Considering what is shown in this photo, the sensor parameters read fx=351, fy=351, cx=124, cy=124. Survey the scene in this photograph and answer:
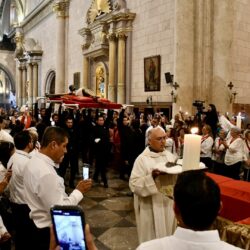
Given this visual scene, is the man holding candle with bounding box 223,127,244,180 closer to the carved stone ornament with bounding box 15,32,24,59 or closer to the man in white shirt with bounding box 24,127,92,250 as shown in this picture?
the man in white shirt with bounding box 24,127,92,250

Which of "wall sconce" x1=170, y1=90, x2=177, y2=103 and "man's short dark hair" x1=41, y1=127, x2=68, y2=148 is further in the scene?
"wall sconce" x1=170, y1=90, x2=177, y2=103

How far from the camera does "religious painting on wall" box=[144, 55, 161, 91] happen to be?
1275 cm

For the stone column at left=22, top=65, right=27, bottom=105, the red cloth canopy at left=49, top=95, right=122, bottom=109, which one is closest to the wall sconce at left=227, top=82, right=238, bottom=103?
the red cloth canopy at left=49, top=95, right=122, bottom=109

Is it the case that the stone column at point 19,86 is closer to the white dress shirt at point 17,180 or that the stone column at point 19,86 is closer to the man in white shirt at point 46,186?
the white dress shirt at point 17,180

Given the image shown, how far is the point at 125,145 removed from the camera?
8.14 meters

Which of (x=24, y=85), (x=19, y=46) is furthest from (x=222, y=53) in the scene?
(x=19, y=46)

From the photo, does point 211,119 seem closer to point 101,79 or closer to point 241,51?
point 241,51

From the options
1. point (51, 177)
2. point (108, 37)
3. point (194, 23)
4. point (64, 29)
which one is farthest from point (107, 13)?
point (51, 177)

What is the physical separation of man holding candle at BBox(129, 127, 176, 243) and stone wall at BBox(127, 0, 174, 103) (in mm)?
8603

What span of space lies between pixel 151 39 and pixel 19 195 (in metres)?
10.7

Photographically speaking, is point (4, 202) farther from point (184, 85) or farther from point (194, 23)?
point (194, 23)

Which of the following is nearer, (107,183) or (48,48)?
(107,183)

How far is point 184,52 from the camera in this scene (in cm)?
1162

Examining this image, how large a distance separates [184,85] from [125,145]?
14.4 feet
